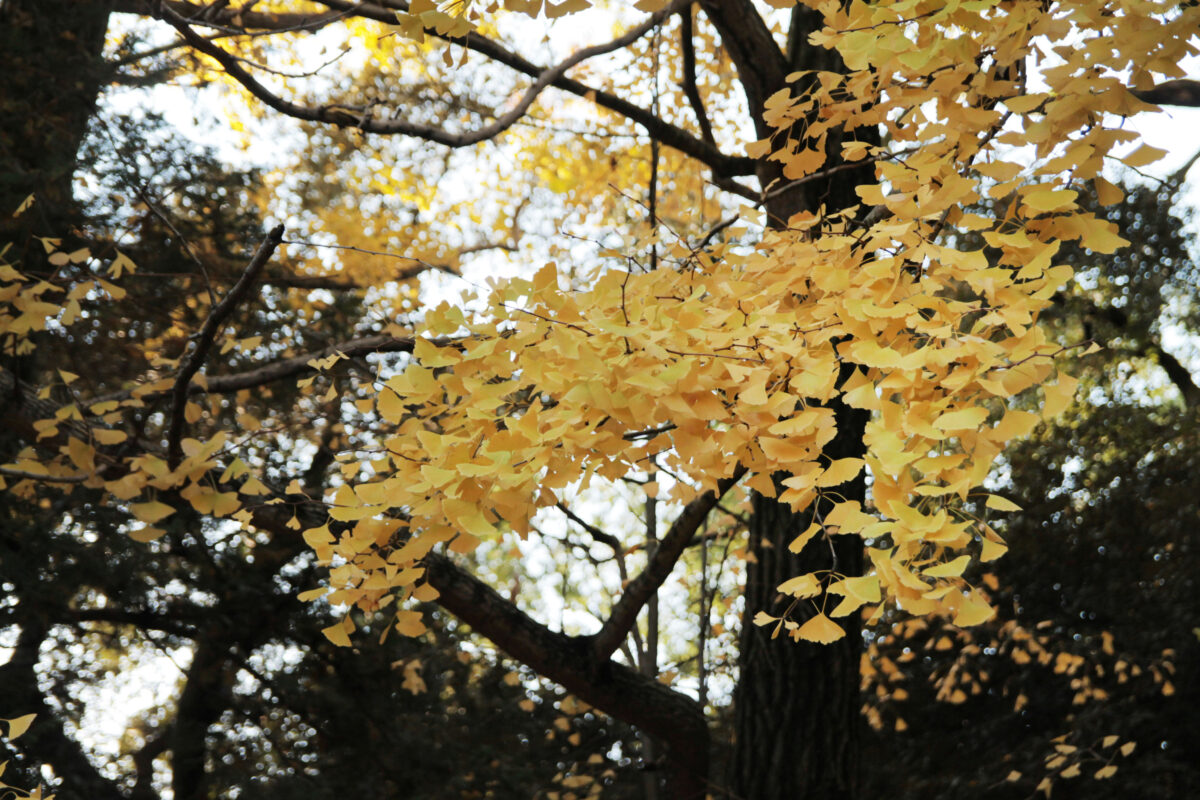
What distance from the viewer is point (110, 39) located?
5355mm

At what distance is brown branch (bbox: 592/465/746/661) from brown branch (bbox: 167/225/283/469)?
1408 millimetres

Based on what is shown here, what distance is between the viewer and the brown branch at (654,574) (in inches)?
114

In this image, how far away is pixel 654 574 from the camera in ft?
9.84

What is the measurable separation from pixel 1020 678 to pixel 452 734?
12.0ft

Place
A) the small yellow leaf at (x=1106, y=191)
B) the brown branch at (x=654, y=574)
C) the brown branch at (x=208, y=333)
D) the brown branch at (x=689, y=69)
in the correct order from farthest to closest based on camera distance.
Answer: the brown branch at (x=689, y=69) → the brown branch at (x=654, y=574) → the brown branch at (x=208, y=333) → the small yellow leaf at (x=1106, y=191)

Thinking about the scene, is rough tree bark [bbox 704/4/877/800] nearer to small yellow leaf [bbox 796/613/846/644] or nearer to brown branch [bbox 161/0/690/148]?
brown branch [bbox 161/0/690/148]

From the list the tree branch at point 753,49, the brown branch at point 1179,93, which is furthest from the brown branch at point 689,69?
the brown branch at point 1179,93

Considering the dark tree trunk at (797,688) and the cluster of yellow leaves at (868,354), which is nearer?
the cluster of yellow leaves at (868,354)

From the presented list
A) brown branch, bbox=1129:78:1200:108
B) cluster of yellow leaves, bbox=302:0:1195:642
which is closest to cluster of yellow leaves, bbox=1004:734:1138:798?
brown branch, bbox=1129:78:1200:108

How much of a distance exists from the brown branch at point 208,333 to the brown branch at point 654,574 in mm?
1408

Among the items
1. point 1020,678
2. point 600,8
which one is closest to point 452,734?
point 1020,678

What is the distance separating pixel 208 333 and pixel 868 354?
5.31 ft

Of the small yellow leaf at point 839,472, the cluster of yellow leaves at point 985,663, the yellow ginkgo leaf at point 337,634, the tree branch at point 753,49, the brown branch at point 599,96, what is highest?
the tree branch at point 753,49

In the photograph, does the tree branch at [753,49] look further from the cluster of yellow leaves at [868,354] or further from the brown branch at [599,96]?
the cluster of yellow leaves at [868,354]
